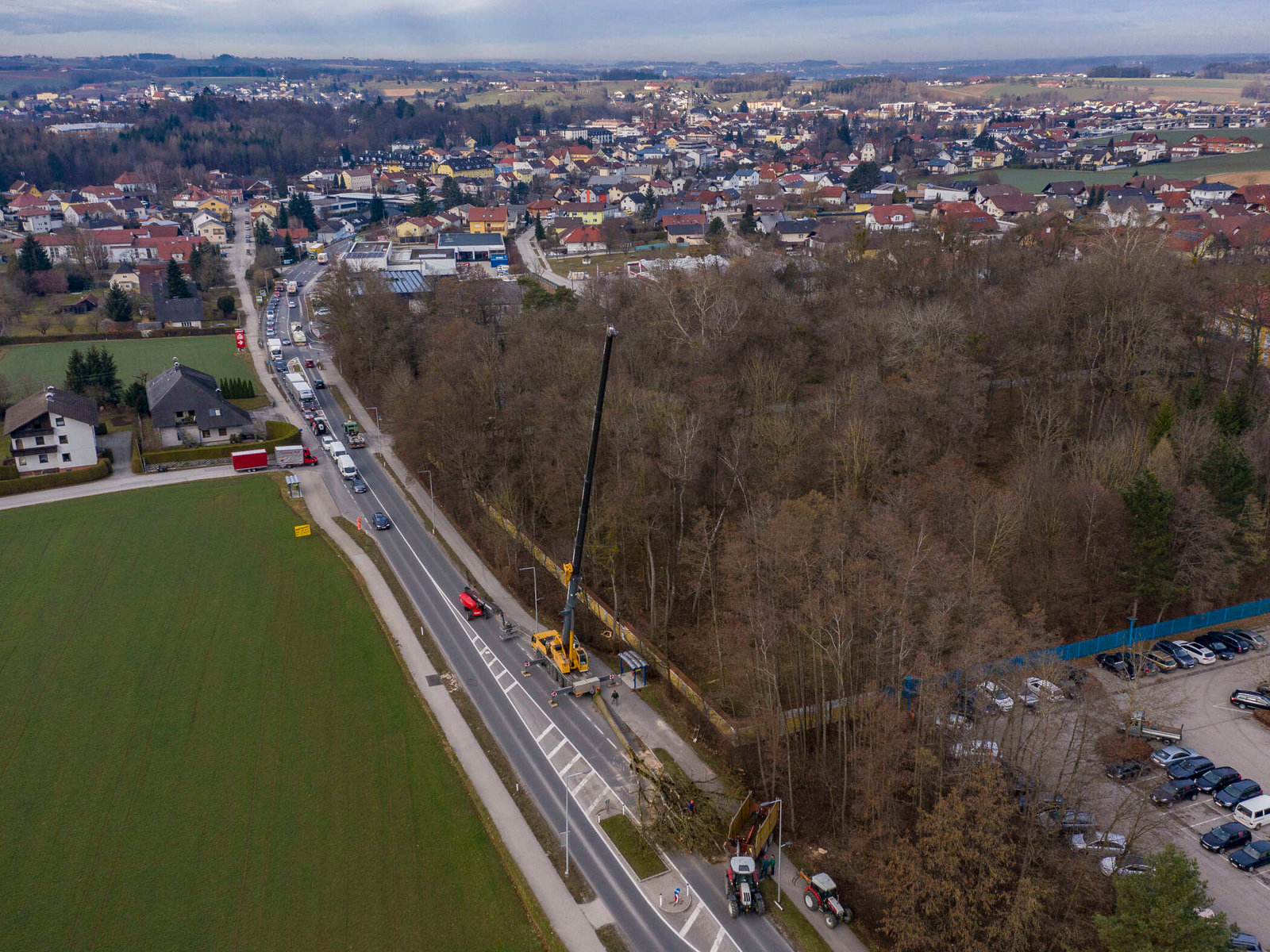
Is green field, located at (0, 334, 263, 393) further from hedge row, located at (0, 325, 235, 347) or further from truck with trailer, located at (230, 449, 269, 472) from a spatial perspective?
truck with trailer, located at (230, 449, 269, 472)

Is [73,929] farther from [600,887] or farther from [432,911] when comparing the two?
[600,887]

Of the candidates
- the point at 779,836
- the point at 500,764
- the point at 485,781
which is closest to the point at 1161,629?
the point at 779,836

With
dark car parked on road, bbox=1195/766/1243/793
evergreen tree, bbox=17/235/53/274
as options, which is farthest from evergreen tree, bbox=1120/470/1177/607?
evergreen tree, bbox=17/235/53/274

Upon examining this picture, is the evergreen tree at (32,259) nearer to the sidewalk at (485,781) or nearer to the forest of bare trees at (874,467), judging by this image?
the forest of bare trees at (874,467)

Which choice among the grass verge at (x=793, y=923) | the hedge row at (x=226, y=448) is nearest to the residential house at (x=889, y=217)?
the hedge row at (x=226, y=448)

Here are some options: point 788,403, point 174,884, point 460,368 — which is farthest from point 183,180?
point 174,884
